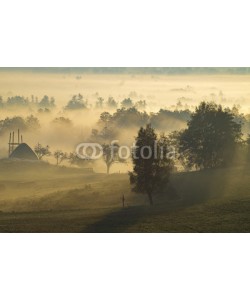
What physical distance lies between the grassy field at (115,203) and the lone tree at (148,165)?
7.77 feet

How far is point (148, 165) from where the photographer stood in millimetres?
62875

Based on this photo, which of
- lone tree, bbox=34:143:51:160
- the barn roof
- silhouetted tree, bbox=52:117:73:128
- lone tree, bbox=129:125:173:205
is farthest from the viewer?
the barn roof

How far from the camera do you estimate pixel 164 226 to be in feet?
170

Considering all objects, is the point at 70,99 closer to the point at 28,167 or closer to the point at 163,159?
the point at 163,159

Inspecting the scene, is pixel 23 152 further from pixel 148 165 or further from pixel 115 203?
pixel 148 165

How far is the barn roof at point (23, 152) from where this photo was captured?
82700 millimetres

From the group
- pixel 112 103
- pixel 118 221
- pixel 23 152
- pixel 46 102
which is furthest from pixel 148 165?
pixel 23 152

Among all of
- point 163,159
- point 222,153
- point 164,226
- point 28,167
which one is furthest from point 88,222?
point 28,167

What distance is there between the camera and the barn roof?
82700mm

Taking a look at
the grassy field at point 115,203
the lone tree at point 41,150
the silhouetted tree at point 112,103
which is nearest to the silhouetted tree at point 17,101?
the silhouetted tree at point 112,103

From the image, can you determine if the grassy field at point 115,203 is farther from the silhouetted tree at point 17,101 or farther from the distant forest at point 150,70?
the distant forest at point 150,70

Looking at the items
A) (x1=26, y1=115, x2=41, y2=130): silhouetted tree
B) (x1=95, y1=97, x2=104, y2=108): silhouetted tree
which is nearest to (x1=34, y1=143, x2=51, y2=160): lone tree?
(x1=26, y1=115, x2=41, y2=130): silhouetted tree

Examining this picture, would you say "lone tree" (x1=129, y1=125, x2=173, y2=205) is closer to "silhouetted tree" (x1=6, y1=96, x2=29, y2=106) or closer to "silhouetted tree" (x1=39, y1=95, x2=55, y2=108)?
"silhouetted tree" (x1=39, y1=95, x2=55, y2=108)

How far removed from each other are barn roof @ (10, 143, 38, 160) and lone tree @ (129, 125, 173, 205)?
2459 cm
